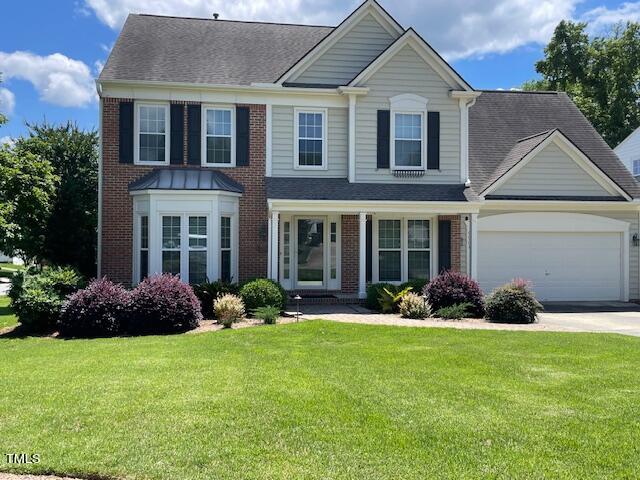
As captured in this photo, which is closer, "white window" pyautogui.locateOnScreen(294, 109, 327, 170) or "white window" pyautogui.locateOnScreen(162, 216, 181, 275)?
"white window" pyautogui.locateOnScreen(162, 216, 181, 275)

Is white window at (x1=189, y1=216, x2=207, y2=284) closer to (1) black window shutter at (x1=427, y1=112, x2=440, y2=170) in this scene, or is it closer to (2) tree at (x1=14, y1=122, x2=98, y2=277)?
(2) tree at (x1=14, y1=122, x2=98, y2=277)

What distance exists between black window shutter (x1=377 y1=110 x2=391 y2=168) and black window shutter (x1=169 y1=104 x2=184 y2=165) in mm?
5922

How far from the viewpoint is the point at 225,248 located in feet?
52.8

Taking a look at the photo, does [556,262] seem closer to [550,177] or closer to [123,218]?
[550,177]

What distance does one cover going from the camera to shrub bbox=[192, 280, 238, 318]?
14.1 meters

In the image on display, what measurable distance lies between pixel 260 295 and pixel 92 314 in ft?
12.8

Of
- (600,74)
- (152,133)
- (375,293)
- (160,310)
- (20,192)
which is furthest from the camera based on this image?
(600,74)

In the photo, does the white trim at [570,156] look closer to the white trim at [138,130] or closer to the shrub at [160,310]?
the white trim at [138,130]

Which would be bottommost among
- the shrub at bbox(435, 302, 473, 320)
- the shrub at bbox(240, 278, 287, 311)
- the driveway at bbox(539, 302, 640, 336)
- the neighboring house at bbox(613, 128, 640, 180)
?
the driveway at bbox(539, 302, 640, 336)

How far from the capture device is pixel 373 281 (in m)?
17.3

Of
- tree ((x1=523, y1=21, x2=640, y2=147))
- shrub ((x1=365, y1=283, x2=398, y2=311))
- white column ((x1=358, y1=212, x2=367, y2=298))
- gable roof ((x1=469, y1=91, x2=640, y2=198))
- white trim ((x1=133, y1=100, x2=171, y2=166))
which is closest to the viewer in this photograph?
shrub ((x1=365, y1=283, x2=398, y2=311))

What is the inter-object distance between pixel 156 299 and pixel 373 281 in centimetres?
727

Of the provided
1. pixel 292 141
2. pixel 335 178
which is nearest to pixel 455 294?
pixel 335 178

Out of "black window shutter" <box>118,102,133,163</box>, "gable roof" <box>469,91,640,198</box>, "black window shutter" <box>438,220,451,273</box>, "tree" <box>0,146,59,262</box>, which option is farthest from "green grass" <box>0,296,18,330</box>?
"gable roof" <box>469,91,640,198</box>
